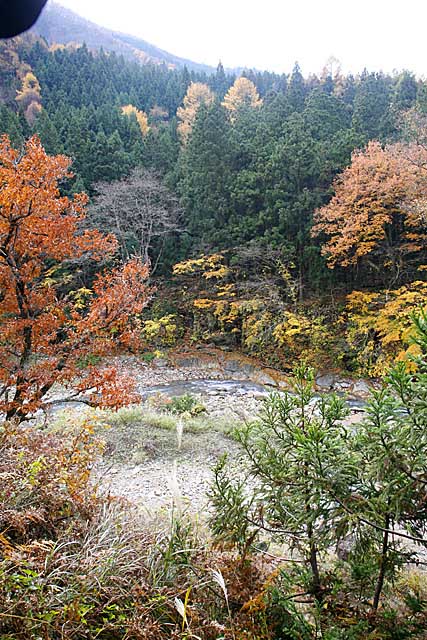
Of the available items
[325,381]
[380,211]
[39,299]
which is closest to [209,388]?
[325,381]

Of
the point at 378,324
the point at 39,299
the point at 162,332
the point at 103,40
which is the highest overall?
the point at 103,40

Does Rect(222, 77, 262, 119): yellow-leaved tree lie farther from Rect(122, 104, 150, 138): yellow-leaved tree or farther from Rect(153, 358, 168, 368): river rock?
Rect(153, 358, 168, 368): river rock

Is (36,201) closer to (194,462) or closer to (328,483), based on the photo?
(328,483)

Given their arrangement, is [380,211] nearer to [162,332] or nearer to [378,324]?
[378,324]

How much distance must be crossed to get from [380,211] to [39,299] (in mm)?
10145

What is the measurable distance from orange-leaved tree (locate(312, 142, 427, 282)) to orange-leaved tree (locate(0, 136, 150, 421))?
8078mm

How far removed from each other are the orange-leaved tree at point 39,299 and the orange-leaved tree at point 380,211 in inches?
318

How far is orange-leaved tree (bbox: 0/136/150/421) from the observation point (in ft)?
13.3

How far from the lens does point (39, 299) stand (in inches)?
181

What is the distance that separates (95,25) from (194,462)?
57644mm

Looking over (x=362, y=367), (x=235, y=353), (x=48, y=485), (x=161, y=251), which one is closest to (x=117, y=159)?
(x=161, y=251)

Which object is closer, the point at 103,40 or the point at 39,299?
the point at 39,299

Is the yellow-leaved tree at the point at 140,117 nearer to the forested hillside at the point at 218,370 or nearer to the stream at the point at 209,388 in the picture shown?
the forested hillside at the point at 218,370

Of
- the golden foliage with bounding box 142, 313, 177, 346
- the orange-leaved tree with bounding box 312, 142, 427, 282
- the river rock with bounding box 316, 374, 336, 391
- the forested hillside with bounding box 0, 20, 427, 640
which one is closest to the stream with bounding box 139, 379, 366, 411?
the forested hillside with bounding box 0, 20, 427, 640
